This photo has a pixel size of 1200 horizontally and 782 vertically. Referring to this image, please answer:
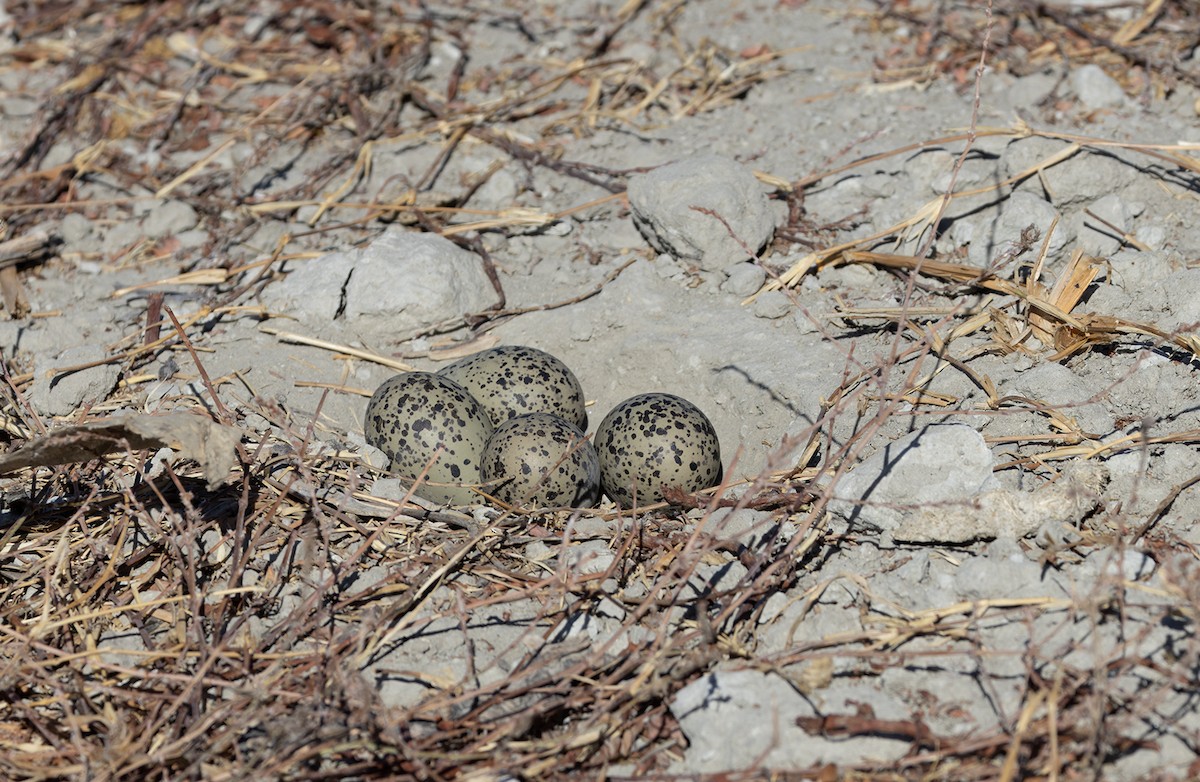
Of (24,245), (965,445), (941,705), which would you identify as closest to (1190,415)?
(965,445)

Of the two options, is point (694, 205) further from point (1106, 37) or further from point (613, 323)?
point (1106, 37)

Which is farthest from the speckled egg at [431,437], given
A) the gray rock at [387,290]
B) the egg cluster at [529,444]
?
the gray rock at [387,290]

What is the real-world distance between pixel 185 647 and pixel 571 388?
1.80 meters

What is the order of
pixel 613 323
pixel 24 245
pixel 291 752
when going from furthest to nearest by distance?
pixel 24 245 < pixel 613 323 < pixel 291 752

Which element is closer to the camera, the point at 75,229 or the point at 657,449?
the point at 657,449

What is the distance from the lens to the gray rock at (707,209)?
479 cm

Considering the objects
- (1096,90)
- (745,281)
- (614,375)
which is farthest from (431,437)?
(1096,90)

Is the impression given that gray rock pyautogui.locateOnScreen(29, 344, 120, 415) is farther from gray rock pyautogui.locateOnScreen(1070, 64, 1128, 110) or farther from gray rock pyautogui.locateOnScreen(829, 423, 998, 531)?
gray rock pyautogui.locateOnScreen(1070, 64, 1128, 110)

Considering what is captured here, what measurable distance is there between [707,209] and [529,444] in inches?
55.6

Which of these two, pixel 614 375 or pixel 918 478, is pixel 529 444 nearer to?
pixel 614 375

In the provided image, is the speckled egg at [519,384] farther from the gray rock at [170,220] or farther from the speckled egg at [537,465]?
the gray rock at [170,220]

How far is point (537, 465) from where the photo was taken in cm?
396

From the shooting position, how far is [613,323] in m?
4.78

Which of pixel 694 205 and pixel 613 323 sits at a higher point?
pixel 694 205
